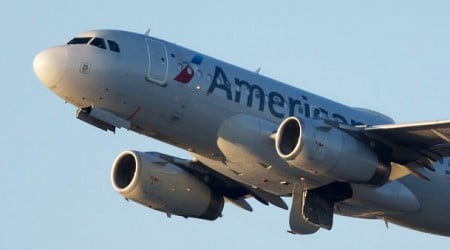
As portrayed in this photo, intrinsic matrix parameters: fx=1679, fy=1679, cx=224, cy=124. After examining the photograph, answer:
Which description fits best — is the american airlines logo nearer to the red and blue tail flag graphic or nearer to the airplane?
the airplane

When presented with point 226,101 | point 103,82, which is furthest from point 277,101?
point 103,82

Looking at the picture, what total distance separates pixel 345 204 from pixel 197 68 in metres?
7.22

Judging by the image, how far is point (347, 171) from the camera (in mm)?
53938

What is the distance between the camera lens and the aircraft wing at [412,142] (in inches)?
2137

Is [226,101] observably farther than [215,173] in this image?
No

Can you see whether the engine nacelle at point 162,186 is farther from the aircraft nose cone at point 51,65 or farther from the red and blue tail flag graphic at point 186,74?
the aircraft nose cone at point 51,65

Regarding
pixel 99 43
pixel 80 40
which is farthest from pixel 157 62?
pixel 80 40

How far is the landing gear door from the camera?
5466 cm

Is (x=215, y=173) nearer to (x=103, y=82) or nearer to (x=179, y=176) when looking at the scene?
(x=179, y=176)

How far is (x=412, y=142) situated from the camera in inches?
2172

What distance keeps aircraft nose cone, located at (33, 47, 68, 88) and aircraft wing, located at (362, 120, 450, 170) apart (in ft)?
33.0

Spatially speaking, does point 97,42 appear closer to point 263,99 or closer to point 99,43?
point 99,43

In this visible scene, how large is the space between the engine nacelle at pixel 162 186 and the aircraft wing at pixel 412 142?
771 cm

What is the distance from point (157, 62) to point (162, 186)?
5788mm
